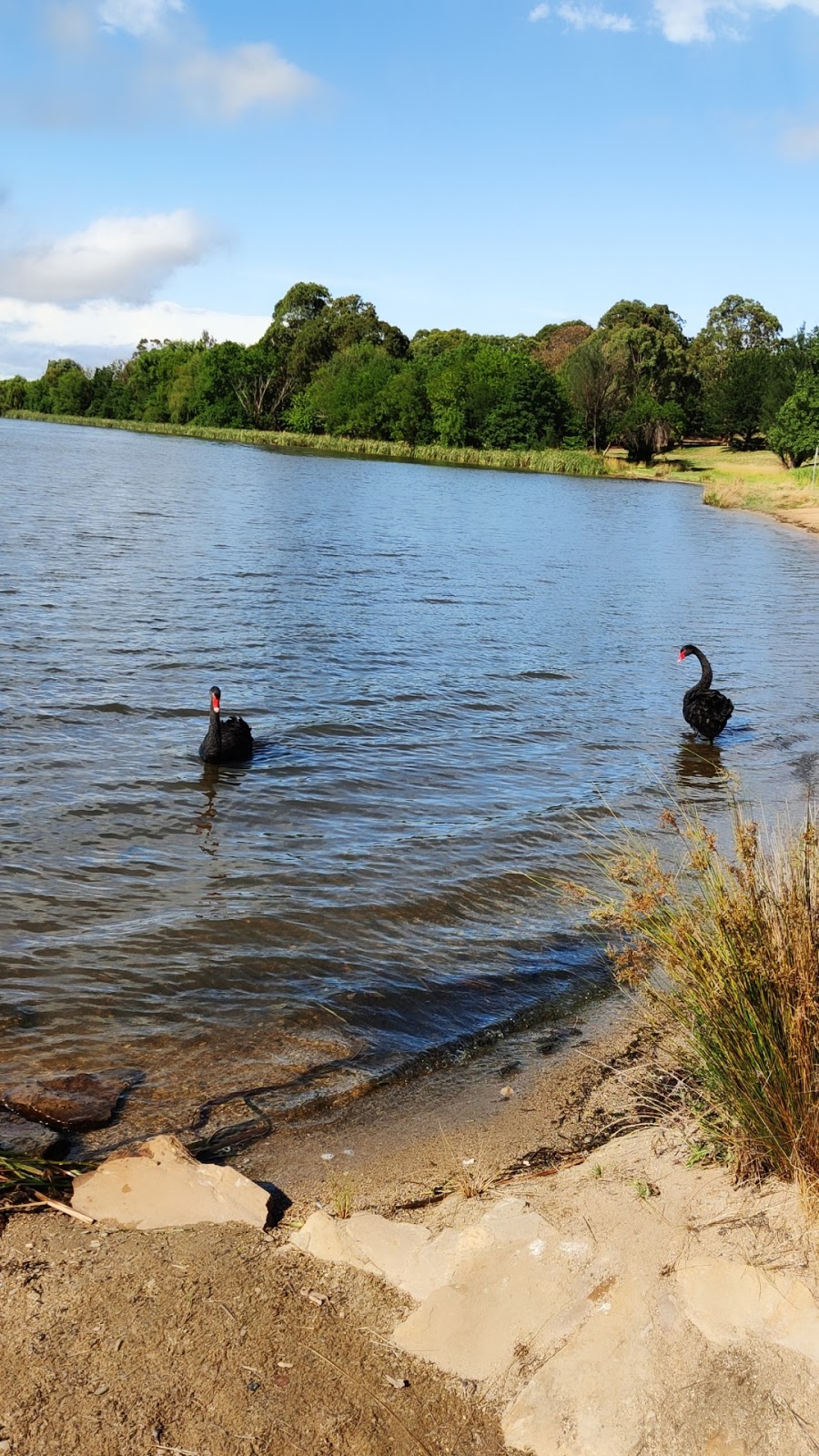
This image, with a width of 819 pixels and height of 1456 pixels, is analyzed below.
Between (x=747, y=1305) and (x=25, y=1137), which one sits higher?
(x=747, y=1305)

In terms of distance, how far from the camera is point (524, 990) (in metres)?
6.96

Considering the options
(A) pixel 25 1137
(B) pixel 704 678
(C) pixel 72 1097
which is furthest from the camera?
(B) pixel 704 678

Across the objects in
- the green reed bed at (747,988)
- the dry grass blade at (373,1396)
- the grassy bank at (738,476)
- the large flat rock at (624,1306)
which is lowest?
the dry grass blade at (373,1396)

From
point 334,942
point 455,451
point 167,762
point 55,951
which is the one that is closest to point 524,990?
point 334,942

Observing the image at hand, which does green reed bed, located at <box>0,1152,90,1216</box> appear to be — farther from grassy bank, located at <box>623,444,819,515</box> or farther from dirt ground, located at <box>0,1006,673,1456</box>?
grassy bank, located at <box>623,444,819,515</box>

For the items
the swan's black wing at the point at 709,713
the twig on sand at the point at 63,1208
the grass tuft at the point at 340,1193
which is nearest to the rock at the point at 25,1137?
the twig on sand at the point at 63,1208

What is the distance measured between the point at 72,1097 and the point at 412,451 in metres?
96.6

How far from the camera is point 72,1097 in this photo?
542cm

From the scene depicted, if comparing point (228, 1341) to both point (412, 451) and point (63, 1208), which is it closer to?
point (63, 1208)

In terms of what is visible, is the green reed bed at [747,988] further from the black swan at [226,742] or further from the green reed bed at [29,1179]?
the black swan at [226,742]

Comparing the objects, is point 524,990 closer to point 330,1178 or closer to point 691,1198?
point 330,1178

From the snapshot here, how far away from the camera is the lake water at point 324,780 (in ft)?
21.5

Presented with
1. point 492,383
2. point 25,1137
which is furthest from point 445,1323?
point 492,383

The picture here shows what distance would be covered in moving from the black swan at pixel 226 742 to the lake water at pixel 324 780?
0.21m
